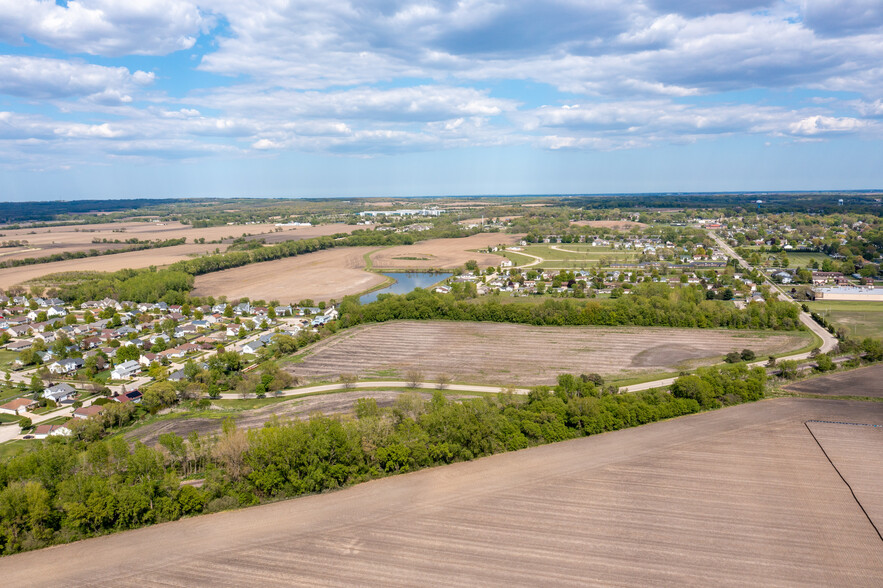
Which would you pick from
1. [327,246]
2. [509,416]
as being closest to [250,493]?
[509,416]

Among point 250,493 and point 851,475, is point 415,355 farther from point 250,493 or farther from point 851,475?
point 851,475

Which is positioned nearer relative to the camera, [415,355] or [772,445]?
[772,445]

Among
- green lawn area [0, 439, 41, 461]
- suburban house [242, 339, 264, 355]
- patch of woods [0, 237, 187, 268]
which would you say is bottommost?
green lawn area [0, 439, 41, 461]

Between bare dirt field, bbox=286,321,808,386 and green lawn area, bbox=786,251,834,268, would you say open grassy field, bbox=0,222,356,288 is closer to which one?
bare dirt field, bbox=286,321,808,386

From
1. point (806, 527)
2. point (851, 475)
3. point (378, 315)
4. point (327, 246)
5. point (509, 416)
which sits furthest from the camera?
point (327, 246)

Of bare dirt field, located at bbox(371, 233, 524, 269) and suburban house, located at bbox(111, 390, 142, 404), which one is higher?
bare dirt field, located at bbox(371, 233, 524, 269)

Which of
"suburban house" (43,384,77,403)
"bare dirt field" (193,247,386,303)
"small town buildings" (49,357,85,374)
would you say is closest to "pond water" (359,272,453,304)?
"bare dirt field" (193,247,386,303)

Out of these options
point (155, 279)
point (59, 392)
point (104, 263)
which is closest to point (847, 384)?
point (59, 392)

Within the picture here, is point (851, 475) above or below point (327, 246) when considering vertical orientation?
below

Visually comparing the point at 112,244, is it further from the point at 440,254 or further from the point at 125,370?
the point at 125,370
